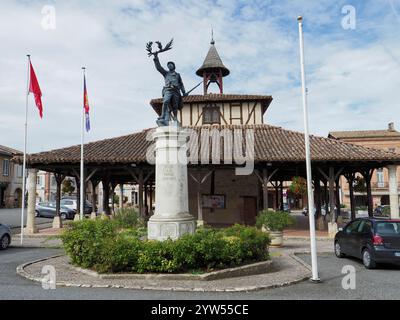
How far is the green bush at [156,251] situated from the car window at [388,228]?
10.0ft

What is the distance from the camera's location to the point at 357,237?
9.78 m

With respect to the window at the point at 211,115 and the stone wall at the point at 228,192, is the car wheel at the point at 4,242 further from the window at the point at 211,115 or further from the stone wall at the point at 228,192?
the window at the point at 211,115

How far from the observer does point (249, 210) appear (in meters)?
21.5

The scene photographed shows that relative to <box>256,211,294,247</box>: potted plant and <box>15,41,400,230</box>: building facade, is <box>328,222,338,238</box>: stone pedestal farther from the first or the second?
<box>256,211,294,247</box>: potted plant

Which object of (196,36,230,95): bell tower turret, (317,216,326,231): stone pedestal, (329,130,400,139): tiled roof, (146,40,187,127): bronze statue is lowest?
(317,216,326,231): stone pedestal

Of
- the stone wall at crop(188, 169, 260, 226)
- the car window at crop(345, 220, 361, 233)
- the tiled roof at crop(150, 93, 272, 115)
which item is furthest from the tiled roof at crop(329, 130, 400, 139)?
the car window at crop(345, 220, 361, 233)

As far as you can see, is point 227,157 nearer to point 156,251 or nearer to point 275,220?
point 275,220

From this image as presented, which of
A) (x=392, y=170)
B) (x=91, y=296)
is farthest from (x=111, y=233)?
(x=392, y=170)

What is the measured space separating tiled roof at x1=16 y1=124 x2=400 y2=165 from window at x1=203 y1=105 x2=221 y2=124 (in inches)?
105

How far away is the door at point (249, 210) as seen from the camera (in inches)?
840

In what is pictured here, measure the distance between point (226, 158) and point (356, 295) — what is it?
10.8m

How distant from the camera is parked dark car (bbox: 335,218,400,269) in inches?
342

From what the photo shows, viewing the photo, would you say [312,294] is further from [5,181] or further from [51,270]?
[5,181]

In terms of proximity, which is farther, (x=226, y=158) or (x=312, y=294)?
(x=226, y=158)
